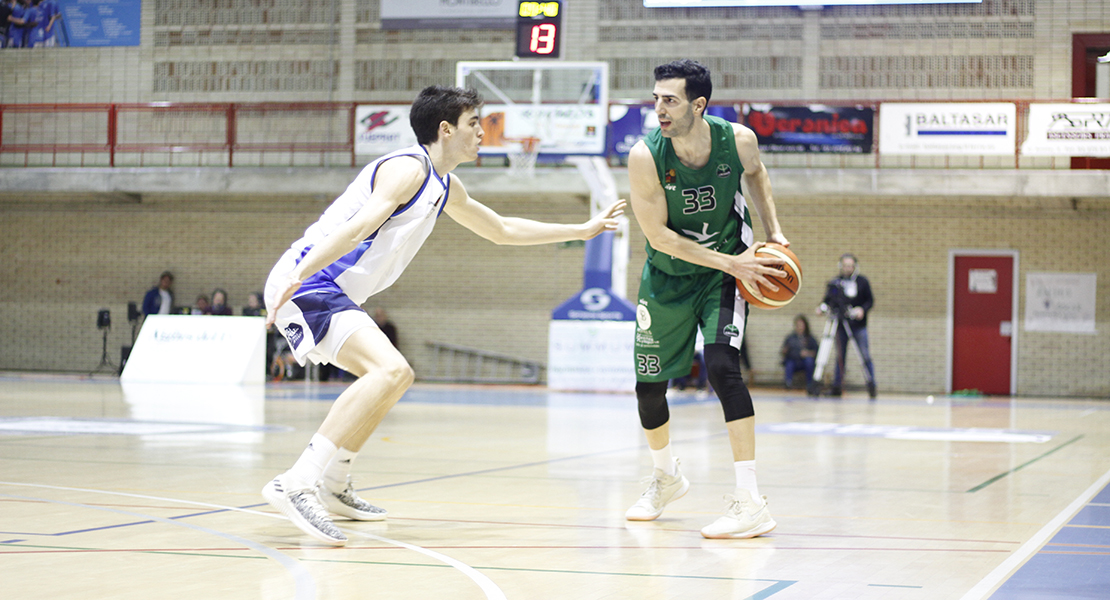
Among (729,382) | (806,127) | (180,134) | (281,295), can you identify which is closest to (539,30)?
(806,127)

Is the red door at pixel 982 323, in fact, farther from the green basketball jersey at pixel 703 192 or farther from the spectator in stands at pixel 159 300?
the green basketball jersey at pixel 703 192

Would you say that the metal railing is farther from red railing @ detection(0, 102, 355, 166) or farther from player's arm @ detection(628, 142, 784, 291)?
player's arm @ detection(628, 142, 784, 291)

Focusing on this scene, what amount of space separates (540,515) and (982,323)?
14.8 metres

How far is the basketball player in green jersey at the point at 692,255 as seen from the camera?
4129 millimetres

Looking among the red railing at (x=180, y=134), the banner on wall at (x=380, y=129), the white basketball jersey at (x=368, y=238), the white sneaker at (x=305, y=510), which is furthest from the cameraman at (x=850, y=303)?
the white sneaker at (x=305, y=510)

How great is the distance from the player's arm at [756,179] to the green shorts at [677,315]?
0.85 ft

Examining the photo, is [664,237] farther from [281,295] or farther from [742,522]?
[281,295]

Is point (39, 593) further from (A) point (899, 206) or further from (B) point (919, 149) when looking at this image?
(A) point (899, 206)

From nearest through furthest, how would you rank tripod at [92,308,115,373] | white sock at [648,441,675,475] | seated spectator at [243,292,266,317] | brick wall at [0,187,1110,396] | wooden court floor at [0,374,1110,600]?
wooden court floor at [0,374,1110,600] → white sock at [648,441,675,475] → brick wall at [0,187,1110,396] → seated spectator at [243,292,266,317] → tripod at [92,308,115,373]

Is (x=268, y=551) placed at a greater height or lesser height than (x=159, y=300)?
lesser

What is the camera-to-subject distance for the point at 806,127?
1644 centimetres

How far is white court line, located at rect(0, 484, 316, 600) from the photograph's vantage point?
2883mm

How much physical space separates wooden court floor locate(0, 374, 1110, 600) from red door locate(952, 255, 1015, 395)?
877cm

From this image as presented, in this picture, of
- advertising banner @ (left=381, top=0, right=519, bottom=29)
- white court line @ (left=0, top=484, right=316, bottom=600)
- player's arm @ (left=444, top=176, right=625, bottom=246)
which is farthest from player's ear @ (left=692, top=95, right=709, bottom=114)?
advertising banner @ (left=381, top=0, right=519, bottom=29)
